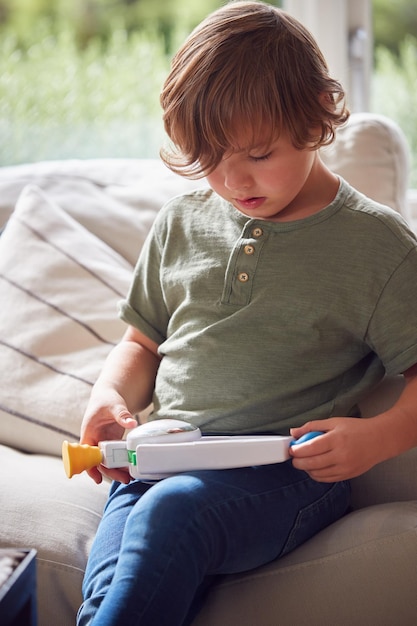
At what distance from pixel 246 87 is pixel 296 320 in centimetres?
32

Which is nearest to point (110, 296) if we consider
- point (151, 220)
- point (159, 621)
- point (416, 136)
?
point (151, 220)

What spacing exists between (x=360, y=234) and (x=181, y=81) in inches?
12.4

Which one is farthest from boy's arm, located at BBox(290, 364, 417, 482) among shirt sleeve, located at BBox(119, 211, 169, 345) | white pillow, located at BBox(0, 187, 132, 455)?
white pillow, located at BBox(0, 187, 132, 455)

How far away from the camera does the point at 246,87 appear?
1.07 metres

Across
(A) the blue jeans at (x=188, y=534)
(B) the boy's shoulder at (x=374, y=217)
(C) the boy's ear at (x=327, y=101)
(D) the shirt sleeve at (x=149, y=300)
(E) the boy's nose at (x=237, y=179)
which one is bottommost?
(A) the blue jeans at (x=188, y=534)

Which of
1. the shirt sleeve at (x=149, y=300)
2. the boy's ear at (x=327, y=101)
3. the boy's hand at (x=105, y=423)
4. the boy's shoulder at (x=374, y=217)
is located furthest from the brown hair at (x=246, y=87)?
the boy's hand at (x=105, y=423)

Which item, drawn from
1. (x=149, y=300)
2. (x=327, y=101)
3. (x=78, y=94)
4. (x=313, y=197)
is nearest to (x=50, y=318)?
(x=149, y=300)

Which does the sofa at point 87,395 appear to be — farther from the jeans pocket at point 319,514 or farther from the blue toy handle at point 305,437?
the blue toy handle at point 305,437

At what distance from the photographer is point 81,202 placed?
1743mm

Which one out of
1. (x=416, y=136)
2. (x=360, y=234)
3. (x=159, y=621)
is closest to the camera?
(x=159, y=621)

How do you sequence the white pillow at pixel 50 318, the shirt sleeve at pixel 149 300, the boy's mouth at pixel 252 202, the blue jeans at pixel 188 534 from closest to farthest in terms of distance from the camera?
the blue jeans at pixel 188 534 → the boy's mouth at pixel 252 202 → the shirt sleeve at pixel 149 300 → the white pillow at pixel 50 318

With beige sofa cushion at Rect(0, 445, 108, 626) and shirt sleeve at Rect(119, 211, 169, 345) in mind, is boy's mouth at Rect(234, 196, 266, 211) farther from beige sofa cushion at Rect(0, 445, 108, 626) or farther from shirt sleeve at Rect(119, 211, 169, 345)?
beige sofa cushion at Rect(0, 445, 108, 626)

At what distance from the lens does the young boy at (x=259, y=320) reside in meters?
1.04

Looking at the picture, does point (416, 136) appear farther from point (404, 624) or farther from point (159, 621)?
point (159, 621)
